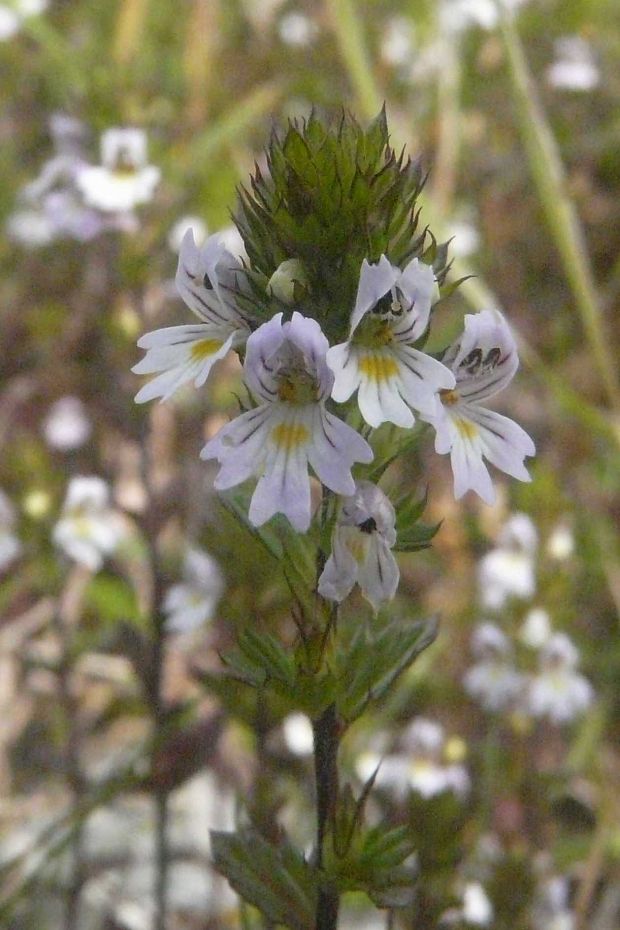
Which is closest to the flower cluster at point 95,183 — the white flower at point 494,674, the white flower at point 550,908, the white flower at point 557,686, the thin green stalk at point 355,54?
the thin green stalk at point 355,54

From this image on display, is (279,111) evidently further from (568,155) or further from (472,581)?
(472,581)

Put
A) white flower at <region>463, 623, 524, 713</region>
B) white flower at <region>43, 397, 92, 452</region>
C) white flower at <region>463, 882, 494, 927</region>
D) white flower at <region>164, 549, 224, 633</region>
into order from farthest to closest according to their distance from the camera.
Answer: white flower at <region>43, 397, 92, 452</region>
white flower at <region>463, 623, 524, 713</region>
white flower at <region>164, 549, 224, 633</region>
white flower at <region>463, 882, 494, 927</region>

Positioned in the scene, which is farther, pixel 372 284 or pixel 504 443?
pixel 504 443

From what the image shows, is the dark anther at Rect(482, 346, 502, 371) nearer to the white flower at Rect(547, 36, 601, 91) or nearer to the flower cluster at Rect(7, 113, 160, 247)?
the flower cluster at Rect(7, 113, 160, 247)

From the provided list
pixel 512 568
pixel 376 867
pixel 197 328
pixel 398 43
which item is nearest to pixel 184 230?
pixel 512 568

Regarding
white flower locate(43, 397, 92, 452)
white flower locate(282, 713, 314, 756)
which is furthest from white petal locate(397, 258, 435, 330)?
white flower locate(43, 397, 92, 452)

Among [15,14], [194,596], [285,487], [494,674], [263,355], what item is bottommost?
[285,487]

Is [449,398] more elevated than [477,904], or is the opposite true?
[449,398]

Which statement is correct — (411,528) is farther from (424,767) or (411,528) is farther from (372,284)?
(424,767)
